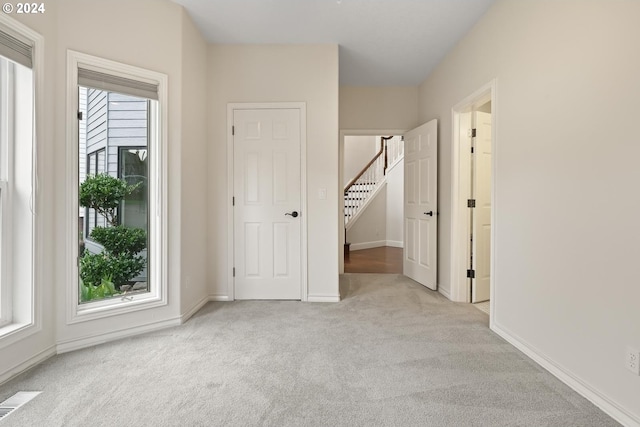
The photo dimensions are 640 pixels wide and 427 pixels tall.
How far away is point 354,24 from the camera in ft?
9.73

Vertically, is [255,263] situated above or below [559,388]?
above

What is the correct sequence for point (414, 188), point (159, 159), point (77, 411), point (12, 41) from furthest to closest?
point (414, 188), point (159, 159), point (12, 41), point (77, 411)

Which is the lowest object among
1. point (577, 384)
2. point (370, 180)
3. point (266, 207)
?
point (577, 384)

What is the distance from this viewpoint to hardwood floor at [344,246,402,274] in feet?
16.8

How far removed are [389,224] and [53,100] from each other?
23.1 feet

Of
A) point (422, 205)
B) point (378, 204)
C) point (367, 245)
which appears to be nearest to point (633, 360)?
point (422, 205)

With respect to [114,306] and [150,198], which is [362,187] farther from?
[114,306]

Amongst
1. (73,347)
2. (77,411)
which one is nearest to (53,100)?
(73,347)

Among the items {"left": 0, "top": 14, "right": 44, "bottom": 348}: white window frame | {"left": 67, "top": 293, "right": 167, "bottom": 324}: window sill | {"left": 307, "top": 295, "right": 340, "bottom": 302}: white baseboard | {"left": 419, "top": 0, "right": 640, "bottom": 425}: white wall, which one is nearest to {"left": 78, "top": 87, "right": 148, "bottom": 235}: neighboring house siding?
{"left": 0, "top": 14, "right": 44, "bottom": 348}: white window frame

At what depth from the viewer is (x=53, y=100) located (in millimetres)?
2127

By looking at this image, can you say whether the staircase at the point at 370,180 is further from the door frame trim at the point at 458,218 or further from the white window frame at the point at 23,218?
the white window frame at the point at 23,218

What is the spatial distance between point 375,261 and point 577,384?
13.5ft

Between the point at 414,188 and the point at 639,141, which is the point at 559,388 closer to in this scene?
the point at 639,141

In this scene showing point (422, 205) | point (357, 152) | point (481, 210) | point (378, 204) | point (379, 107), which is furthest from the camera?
point (357, 152)
